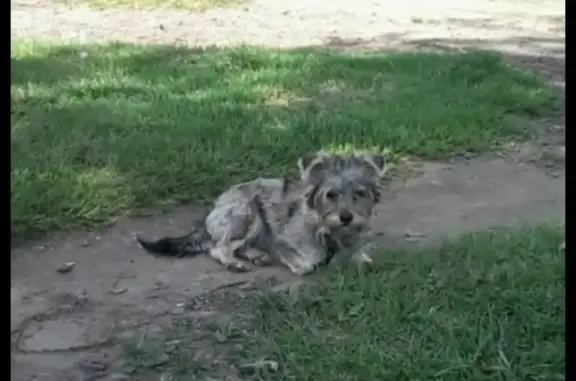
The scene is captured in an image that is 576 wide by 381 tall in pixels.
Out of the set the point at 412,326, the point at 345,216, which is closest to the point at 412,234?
the point at 345,216

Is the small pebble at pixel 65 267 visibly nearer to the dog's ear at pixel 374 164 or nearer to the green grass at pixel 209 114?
the green grass at pixel 209 114

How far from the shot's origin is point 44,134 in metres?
7.17

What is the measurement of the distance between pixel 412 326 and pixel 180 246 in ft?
5.14

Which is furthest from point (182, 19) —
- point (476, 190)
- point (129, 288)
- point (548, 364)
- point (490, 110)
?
point (548, 364)

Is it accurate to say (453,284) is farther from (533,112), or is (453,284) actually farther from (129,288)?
(533,112)

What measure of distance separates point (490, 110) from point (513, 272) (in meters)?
3.69

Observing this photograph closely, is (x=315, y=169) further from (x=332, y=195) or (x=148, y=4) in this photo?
(x=148, y=4)

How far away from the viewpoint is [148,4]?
13.7 meters

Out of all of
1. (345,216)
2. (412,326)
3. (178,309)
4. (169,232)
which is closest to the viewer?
(412,326)

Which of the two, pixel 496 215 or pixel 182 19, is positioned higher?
pixel 182 19

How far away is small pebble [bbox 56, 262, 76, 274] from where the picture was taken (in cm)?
529

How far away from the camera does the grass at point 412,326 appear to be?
3.99 m

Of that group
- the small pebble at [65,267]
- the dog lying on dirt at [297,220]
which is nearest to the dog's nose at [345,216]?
the dog lying on dirt at [297,220]

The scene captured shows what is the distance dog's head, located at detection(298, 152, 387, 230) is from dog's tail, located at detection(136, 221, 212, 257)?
2.03 ft
